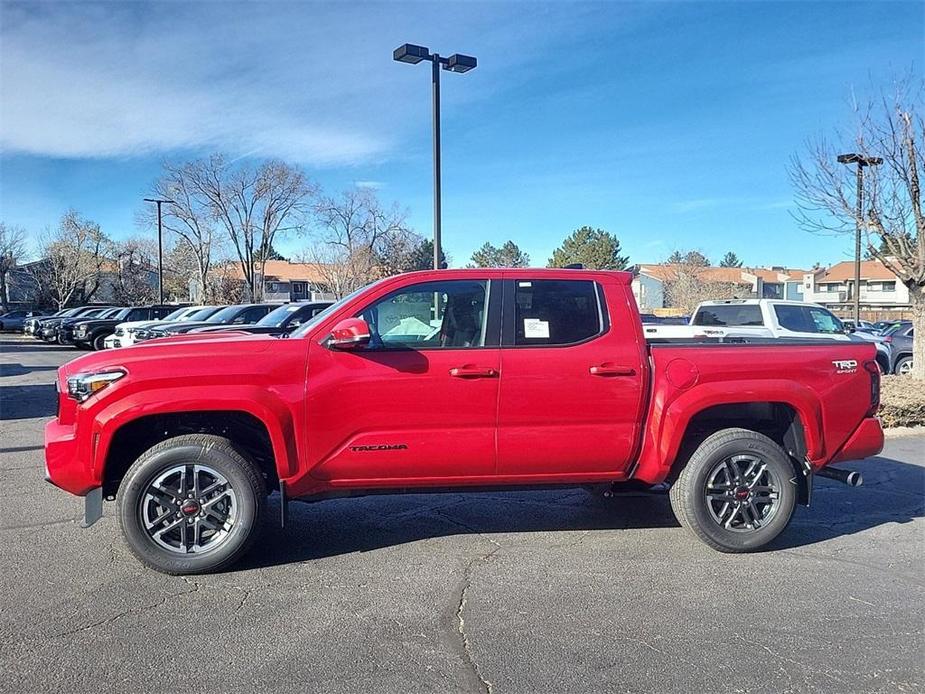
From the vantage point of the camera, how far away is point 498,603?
417 centimetres

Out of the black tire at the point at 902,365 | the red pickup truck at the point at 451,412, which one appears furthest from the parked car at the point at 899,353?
the red pickup truck at the point at 451,412

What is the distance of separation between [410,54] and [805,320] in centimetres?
877

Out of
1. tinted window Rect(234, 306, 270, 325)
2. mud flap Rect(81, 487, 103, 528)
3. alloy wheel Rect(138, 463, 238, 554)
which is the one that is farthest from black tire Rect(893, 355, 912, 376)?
mud flap Rect(81, 487, 103, 528)

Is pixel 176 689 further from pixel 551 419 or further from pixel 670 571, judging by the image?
pixel 670 571

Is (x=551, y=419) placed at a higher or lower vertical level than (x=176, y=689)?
higher

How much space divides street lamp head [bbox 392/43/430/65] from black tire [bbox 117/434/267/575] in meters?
10.6

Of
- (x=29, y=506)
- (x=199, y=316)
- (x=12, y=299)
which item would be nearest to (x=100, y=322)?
(x=199, y=316)

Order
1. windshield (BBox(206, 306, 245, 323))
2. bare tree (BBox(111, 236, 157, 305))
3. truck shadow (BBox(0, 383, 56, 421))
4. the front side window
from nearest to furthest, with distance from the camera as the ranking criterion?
1. the front side window
2. truck shadow (BBox(0, 383, 56, 421))
3. windshield (BBox(206, 306, 245, 323))
4. bare tree (BBox(111, 236, 157, 305))

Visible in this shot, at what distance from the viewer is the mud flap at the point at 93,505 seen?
4523 mm

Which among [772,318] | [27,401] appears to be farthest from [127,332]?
[772,318]

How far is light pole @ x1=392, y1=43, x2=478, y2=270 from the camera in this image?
530 inches

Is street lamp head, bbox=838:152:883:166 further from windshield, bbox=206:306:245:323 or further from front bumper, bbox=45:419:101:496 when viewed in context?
windshield, bbox=206:306:245:323

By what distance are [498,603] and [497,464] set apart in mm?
938

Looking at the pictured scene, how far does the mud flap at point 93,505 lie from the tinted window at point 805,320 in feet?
40.1
